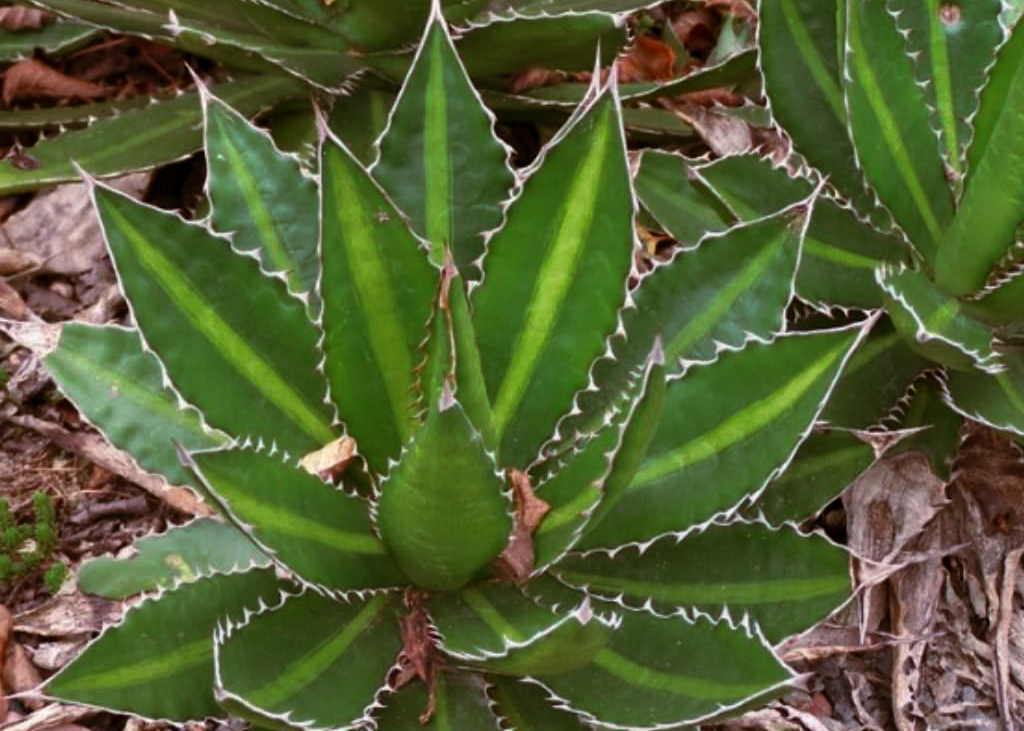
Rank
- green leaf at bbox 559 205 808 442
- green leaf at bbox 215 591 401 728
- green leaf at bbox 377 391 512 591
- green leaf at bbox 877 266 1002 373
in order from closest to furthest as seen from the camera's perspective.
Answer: green leaf at bbox 377 391 512 591 → green leaf at bbox 215 591 401 728 → green leaf at bbox 559 205 808 442 → green leaf at bbox 877 266 1002 373

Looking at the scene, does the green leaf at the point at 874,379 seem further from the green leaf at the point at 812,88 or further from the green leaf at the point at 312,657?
the green leaf at the point at 312,657

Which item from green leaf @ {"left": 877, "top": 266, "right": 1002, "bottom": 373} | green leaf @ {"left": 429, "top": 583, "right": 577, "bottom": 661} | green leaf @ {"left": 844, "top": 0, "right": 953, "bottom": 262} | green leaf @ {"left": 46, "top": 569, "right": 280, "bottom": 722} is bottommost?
green leaf @ {"left": 46, "top": 569, "right": 280, "bottom": 722}

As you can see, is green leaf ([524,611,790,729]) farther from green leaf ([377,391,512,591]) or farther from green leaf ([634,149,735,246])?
green leaf ([634,149,735,246])

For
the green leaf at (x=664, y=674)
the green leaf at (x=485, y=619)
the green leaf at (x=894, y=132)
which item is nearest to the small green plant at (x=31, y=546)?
the green leaf at (x=485, y=619)

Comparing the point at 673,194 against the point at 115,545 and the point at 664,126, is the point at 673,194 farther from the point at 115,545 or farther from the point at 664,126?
the point at 115,545

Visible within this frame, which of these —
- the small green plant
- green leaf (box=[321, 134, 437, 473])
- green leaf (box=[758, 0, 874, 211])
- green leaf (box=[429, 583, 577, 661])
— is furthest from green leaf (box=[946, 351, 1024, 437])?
the small green plant

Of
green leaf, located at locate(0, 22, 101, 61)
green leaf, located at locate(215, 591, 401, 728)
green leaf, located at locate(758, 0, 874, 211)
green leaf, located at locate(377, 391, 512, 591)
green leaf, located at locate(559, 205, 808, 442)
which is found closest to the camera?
green leaf, located at locate(377, 391, 512, 591)

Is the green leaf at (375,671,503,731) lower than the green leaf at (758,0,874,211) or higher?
lower
